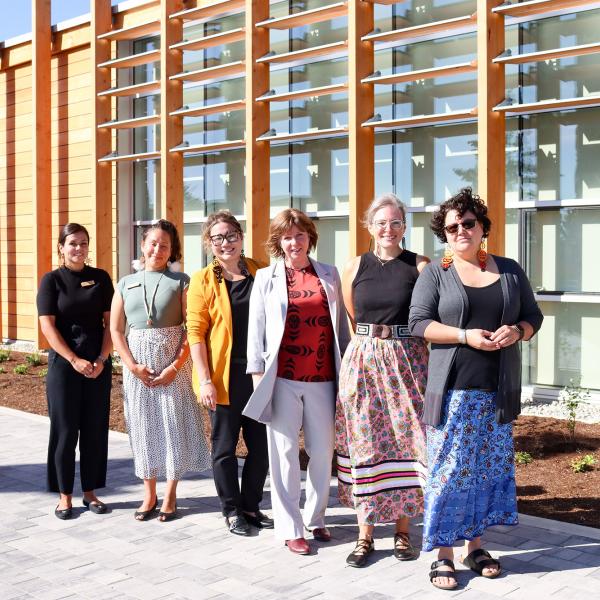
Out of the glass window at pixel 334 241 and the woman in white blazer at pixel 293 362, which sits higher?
the glass window at pixel 334 241

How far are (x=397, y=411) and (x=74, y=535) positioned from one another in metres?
2.25

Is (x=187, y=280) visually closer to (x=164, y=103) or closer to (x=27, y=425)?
(x=27, y=425)

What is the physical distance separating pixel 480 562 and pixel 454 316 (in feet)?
4.43

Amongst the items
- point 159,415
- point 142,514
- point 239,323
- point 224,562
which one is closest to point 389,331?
point 239,323

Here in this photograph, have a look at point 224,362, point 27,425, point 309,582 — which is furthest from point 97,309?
point 27,425

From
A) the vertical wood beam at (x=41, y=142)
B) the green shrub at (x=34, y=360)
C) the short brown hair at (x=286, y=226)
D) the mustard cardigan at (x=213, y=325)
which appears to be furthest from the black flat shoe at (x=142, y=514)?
the vertical wood beam at (x=41, y=142)

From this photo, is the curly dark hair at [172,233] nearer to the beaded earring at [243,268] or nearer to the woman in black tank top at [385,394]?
the beaded earring at [243,268]

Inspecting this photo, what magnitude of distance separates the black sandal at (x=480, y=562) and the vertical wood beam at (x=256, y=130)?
7380mm

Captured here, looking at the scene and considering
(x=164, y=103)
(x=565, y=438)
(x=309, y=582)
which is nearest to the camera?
(x=309, y=582)

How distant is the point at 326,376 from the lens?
5387 mm

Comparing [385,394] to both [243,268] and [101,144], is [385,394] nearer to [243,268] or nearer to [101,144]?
[243,268]

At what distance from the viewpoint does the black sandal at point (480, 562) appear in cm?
479

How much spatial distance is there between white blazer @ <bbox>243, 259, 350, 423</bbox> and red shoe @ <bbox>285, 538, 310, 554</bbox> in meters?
0.73

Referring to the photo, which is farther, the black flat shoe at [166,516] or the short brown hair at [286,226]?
the black flat shoe at [166,516]
